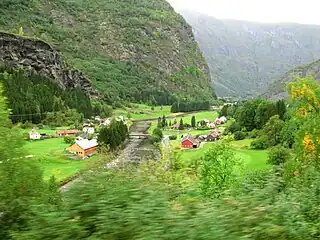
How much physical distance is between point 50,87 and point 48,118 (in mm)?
20495

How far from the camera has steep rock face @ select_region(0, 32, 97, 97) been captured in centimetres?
11681

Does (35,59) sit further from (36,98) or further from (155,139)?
(155,139)

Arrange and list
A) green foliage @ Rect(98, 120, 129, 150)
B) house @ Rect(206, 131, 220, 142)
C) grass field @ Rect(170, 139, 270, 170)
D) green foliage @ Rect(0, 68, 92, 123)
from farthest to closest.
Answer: green foliage @ Rect(0, 68, 92, 123) < house @ Rect(206, 131, 220, 142) < green foliage @ Rect(98, 120, 129, 150) < grass field @ Rect(170, 139, 270, 170)

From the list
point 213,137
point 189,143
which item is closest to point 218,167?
point 189,143

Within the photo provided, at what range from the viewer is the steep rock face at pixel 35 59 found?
117m

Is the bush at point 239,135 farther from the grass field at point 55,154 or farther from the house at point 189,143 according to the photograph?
the grass field at point 55,154

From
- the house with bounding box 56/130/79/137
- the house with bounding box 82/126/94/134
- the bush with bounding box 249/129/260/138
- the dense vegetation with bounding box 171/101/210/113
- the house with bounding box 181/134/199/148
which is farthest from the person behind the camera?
the dense vegetation with bounding box 171/101/210/113

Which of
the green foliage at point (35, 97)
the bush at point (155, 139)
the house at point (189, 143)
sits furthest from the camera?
the green foliage at point (35, 97)

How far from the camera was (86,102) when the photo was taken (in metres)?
113

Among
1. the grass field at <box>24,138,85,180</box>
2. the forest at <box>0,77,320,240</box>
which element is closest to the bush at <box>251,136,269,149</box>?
the grass field at <box>24,138,85,180</box>

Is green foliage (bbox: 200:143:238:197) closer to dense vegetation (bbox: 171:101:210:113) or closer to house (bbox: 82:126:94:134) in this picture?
house (bbox: 82:126:94:134)

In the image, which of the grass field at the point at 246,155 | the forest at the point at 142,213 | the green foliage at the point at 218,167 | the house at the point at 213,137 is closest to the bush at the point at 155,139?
the grass field at the point at 246,155

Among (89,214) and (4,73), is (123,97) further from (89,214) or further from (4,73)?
(89,214)

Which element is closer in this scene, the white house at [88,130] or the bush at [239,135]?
the bush at [239,135]
